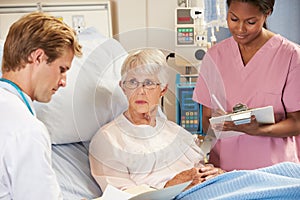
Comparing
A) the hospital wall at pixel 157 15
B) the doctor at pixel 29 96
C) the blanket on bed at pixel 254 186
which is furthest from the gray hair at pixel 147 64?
the hospital wall at pixel 157 15

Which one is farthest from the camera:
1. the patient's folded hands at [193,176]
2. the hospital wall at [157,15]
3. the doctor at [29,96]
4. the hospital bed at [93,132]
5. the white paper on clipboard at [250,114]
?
the hospital wall at [157,15]

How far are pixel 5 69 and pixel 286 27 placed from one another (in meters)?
1.94

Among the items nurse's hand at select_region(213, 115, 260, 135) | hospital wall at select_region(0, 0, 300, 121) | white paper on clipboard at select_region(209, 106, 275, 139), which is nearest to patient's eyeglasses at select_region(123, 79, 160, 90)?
white paper on clipboard at select_region(209, 106, 275, 139)

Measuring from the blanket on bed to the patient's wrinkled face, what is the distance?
251 millimetres

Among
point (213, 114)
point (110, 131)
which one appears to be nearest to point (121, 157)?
point (110, 131)

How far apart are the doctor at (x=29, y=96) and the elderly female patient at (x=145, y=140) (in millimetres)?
192

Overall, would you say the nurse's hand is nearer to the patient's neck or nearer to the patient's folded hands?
the patient's folded hands

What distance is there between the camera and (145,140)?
116cm

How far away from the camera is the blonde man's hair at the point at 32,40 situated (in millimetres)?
1104

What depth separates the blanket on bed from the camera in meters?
1.03

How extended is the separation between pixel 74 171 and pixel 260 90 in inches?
28.6

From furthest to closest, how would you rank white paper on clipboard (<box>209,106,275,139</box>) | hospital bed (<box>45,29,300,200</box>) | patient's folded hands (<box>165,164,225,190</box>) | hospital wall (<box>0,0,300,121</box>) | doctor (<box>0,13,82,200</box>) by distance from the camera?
1. hospital wall (<box>0,0,300,121</box>)
2. white paper on clipboard (<box>209,106,275,139</box>)
3. patient's folded hands (<box>165,164,225,190</box>)
4. hospital bed (<box>45,29,300,200</box>)
5. doctor (<box>0,13,82,200</box>)

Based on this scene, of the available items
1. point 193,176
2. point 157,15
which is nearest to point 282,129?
point 193,176

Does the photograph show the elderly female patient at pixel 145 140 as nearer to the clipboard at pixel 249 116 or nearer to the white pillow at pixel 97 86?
the white pillow at pixel 97 86
